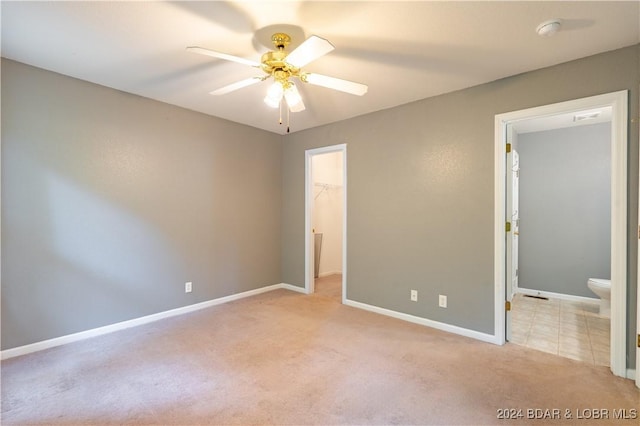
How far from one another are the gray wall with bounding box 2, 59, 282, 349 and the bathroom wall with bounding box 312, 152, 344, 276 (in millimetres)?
1819

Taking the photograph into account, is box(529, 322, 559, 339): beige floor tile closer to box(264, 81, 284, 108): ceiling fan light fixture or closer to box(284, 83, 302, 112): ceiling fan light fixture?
box(284, 83, 302, 112): ceiling fan light fixture

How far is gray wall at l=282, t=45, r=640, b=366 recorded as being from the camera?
235cm

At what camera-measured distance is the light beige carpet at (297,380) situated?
1780 millimetres

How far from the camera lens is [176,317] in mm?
3406

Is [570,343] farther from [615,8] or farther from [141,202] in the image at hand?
[141,202]

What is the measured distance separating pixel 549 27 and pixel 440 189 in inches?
61.2

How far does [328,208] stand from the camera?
6.09 meters

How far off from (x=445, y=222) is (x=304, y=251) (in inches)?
85.7

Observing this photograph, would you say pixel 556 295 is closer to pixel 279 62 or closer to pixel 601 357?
pixel 601 357

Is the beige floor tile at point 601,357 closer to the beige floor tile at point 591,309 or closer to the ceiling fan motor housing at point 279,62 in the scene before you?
the beige floor tile at point 591,309

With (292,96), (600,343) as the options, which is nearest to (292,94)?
(292,96)

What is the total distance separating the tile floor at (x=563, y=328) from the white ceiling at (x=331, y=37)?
2481mm

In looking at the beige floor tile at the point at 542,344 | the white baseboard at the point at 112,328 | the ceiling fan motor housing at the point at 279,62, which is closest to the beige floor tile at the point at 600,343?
the beige floor tile at the point at 542,344

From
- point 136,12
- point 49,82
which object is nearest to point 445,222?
point 136,12
